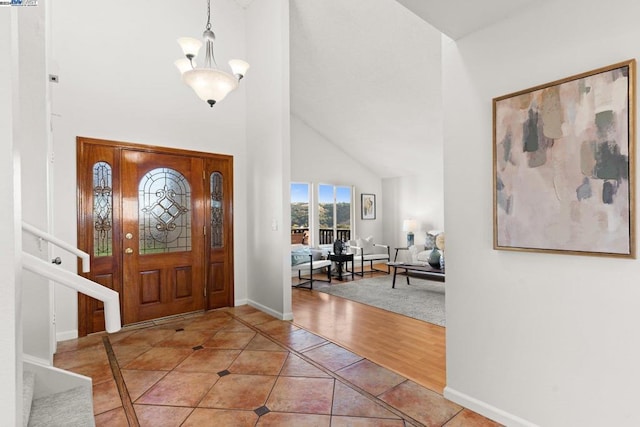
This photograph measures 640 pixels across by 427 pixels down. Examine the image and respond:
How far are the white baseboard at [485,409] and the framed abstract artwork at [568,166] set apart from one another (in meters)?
1.04

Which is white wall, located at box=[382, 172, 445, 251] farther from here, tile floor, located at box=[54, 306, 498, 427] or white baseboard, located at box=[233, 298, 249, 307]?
tile floor, located at box=[54, 306, 498, 427]

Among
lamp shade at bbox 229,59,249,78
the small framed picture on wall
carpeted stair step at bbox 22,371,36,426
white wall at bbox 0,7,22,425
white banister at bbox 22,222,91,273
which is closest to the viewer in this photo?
white wall at bbox 0,7,22,425

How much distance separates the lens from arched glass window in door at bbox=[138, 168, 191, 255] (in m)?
3.97

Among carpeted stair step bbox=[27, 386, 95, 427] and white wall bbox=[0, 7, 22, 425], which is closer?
white wall bbox=[0, 7, 22, 425]

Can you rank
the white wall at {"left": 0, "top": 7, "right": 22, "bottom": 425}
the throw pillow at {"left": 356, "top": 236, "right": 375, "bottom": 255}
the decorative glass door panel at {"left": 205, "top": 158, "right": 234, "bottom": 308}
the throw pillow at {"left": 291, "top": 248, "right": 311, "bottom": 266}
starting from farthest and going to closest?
the throw pillow at {"left": 356, "top": 236, "right": 375, "bottom": 255}, the throw pillow at {"left": 291, "top": 248, "right": 311, "bottom": 266}, the decorative glass door panel at {"left": 205, "top": 158, "right": 234, "bottom": 308}, the white wall at {"left": 0, "top": 7, "right": 22, "bottom": 425}

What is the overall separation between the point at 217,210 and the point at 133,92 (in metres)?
1.80

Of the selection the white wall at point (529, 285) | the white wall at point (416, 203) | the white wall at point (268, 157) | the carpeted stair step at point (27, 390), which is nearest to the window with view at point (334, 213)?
the white wall at point (416, 203)

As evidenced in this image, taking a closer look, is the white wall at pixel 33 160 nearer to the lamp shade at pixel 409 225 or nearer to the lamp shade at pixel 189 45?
the lamp shade at pixel 189 45

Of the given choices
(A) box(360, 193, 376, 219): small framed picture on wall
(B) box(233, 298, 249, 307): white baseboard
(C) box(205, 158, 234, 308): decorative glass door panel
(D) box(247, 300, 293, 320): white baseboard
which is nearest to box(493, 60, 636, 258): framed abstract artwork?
(D) box(247, 300, 293, 320): white baseboard

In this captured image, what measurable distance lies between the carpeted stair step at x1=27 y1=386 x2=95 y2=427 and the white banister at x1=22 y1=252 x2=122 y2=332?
842 mm

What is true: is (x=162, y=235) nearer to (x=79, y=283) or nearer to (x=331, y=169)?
(x=79, y=283)

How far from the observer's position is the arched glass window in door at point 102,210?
12.0 feet

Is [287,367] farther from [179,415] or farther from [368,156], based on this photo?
[368,156]

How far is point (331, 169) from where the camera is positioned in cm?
800
